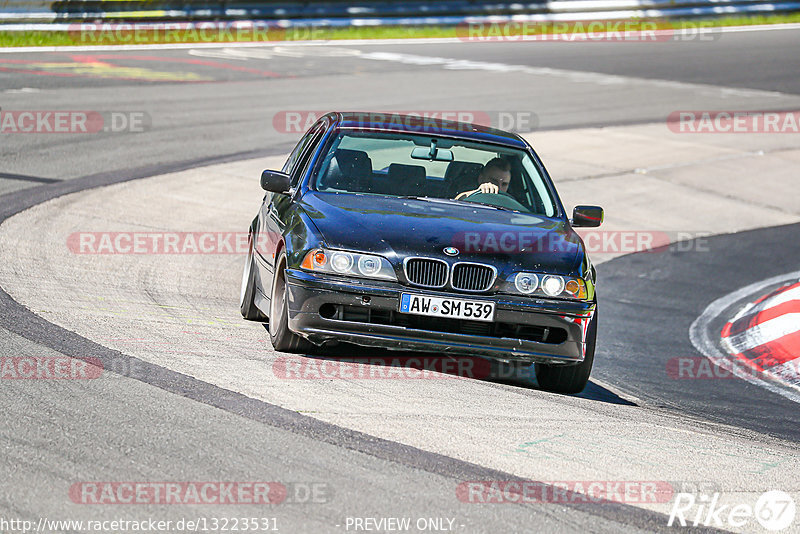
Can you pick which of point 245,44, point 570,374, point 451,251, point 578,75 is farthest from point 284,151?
point 245,44

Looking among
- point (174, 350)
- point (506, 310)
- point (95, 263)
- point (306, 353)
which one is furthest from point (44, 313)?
point (506, 310)

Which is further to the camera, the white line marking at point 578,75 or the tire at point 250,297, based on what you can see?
the white line marking at point 578,75

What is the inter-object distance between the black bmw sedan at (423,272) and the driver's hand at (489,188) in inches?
3.6

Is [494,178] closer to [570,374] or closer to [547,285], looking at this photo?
[547,285]

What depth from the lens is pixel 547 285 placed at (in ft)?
23.2

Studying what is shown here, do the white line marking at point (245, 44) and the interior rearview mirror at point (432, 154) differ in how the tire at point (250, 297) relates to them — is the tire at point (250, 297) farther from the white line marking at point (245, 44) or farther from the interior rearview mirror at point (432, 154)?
the white line marking at point (245, 44)

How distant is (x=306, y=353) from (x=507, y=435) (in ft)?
6.27

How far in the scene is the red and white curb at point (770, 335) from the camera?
9.46 meters

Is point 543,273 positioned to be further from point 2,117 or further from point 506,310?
point 2,117

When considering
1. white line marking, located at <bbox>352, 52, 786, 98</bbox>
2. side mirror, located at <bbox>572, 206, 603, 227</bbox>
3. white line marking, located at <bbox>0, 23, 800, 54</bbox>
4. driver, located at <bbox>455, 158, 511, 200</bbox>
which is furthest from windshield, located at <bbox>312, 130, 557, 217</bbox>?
white line marking, located at <bbox>0, 23, 800, 54</bbox>

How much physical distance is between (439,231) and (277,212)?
1402 millimetres

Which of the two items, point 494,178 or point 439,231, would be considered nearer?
point 439,231

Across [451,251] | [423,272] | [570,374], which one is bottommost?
[570,374]

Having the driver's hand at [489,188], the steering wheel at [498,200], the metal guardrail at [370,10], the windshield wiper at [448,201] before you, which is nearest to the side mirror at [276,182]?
the windshield wiper at [448,201]
